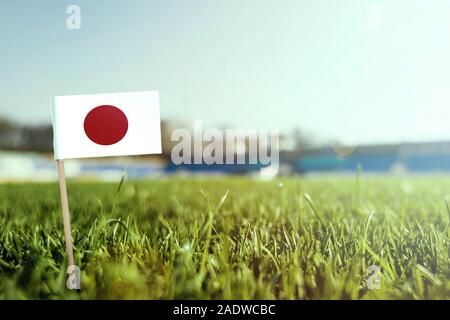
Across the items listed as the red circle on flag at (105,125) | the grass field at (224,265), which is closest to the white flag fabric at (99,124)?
the red circle on flag at (105,125)

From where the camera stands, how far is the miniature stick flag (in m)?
1.09

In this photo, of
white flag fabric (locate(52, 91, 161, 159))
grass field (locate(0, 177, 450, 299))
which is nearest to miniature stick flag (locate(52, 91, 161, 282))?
white flag fabric (locate(52, 91, 161, 159))

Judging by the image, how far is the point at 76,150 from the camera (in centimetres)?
109

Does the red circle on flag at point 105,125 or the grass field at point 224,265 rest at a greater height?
the red circle on flag at point 105,125

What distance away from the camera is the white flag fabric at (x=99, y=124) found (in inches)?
42.7

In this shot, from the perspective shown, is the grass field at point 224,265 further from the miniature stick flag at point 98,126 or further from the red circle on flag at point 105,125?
the red circle on flag at point 105,125

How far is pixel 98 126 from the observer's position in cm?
109

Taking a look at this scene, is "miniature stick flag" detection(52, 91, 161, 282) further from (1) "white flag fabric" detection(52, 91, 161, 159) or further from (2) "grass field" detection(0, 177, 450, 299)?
(2) "grass field" detection(0, 177, 450, 299)

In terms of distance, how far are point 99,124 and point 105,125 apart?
0.01 metres

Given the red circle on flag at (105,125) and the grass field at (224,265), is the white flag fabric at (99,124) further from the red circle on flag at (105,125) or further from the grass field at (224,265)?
the grass field at (224,265)

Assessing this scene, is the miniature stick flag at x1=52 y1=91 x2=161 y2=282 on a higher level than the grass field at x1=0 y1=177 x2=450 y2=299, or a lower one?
higher
